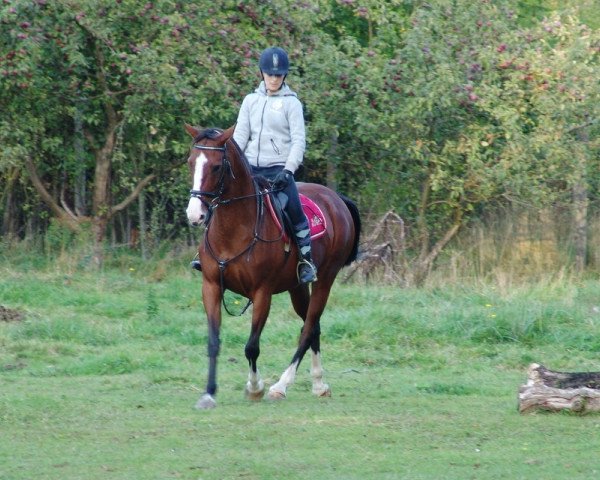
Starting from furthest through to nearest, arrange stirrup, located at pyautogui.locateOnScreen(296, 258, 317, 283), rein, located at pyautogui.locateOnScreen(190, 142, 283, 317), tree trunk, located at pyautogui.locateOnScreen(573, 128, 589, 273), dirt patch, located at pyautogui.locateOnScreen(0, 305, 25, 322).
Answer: tree trunk, located at pyautogui.locateOnScreen(573, 128, 589, 273) → dirt patch, located at pyautogui.locateOnScreen(0, 305, 25, 322) → stirrup, located at pyautogui.locateOnScreen(296, 258, 317, 283) → rein, located at pyautogui.locateOnScreen(190, 142, 283, 317)

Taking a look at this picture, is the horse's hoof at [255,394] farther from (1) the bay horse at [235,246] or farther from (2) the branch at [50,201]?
(2) the branch at [50,201]

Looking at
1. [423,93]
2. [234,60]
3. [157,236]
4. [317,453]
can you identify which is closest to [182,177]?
[157,236]

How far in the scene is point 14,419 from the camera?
8.18 m

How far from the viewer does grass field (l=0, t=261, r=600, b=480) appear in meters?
6.93

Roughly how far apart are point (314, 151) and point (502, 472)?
10321 mm

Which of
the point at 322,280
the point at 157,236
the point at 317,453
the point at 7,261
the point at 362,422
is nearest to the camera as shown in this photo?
the point at 317,453

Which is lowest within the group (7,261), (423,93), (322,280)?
(7,261)

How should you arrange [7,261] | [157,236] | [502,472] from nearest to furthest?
[502,472] → [7,261] → [157,236]

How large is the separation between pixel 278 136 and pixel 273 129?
74 millimetres

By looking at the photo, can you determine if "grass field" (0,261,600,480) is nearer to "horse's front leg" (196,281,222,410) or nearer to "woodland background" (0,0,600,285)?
"horse's front leg" (196,281,222,410)

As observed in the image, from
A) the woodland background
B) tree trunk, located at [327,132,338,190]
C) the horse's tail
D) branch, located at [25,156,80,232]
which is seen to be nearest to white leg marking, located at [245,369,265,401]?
the horse's tail

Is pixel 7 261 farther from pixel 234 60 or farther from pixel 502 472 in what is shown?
pixel 502 472

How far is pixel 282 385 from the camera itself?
30.9 feet

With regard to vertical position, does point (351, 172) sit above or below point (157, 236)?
above
